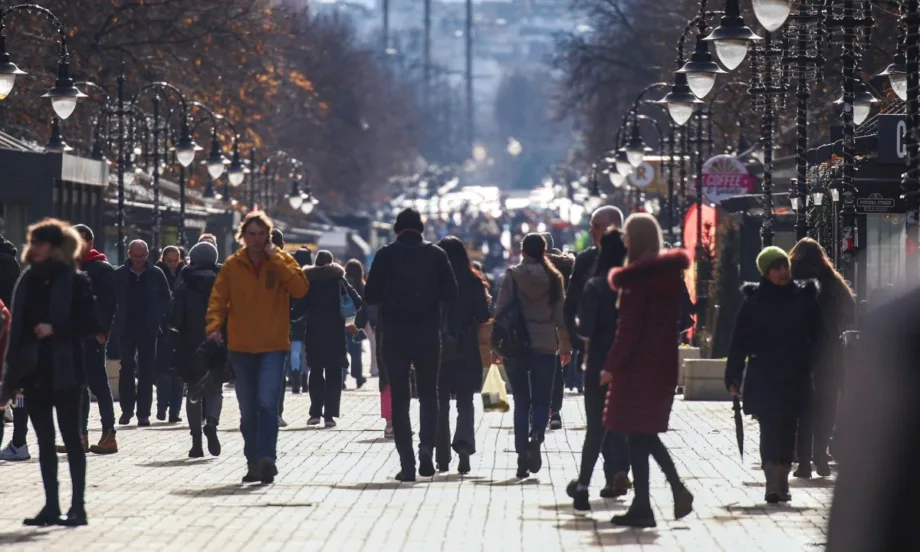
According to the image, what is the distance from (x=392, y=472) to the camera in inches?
543

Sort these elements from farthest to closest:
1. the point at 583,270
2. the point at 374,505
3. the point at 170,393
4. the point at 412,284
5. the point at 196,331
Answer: the point at 170,393, the point at 196,331, the point at 412,284, the point at 583,270, the point at 374,505

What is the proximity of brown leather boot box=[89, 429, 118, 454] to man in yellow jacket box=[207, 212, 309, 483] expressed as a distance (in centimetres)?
289

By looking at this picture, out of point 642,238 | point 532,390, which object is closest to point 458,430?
point 532,390

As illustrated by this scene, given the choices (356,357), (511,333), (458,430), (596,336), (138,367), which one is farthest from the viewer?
(356,357)

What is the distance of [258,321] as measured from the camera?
1259cm

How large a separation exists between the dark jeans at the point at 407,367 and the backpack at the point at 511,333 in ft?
1.95

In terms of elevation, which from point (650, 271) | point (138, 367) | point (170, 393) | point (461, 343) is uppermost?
A: point (650, 271)

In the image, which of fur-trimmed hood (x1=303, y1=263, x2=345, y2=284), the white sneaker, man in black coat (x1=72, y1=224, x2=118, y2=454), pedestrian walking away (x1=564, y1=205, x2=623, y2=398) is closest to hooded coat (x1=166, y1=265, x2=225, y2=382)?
man in black coat (x1=72, y1=224, x2=118, y2=454)

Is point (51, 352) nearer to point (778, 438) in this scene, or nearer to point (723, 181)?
point (778, 438)

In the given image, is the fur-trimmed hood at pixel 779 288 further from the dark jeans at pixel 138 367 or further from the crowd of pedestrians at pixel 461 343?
the dark jeans at pixel 138 367

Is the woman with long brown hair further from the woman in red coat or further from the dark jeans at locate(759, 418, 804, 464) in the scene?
the woman in red coat

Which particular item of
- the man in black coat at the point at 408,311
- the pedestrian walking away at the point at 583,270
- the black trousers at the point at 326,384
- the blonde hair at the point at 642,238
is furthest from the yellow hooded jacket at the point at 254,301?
the black trousers at the point at 326,384

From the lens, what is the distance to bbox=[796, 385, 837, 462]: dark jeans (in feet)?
39.4

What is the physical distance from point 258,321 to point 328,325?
6596 millimetres
